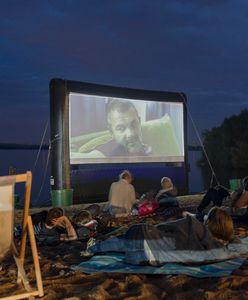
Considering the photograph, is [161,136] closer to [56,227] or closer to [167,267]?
[56,227]

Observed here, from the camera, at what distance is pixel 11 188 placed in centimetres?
263

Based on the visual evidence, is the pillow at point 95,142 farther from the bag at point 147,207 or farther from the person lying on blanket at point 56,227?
the person lying on blanket at point 56,227

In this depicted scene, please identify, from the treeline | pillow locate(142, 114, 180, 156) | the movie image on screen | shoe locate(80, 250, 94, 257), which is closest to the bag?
shoe locate(80, 250, 94, 257)

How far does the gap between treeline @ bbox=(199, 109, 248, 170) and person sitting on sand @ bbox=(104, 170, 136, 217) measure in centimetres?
3791

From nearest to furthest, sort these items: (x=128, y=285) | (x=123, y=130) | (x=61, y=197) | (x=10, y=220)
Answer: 1. (x=10, y=220)
2. (x=128, y=285)
3. (x=61, y=197)
4. (x=123, y=130)

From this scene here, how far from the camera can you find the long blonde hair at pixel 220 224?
3.54 m

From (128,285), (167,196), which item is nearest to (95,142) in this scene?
(167,196)

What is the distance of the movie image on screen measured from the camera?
32.8ft

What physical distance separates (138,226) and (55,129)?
633 cm

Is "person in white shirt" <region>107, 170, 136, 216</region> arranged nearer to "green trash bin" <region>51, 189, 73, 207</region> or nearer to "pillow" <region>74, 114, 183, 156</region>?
"green trash bin" <region>51, 189, 73, 207</region>

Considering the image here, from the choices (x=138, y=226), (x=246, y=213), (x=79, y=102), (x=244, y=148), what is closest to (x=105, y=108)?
(x=79, y=102)

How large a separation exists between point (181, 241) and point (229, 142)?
143ft

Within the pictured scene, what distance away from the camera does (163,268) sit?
10.8ft

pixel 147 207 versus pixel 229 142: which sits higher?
pixel 229 142
